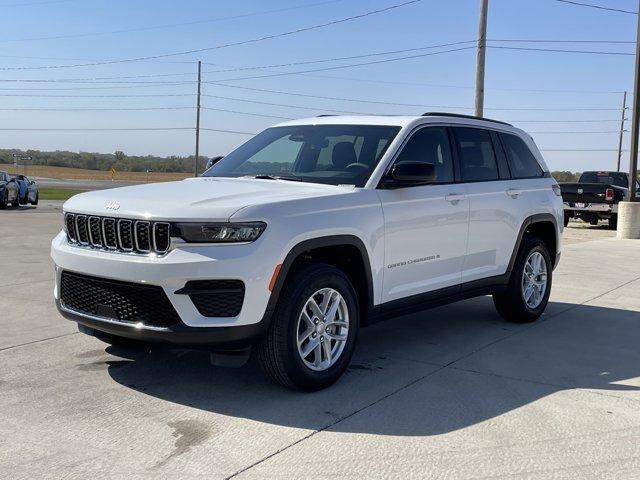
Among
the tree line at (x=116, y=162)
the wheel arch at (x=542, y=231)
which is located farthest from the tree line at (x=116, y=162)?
the wheel arch at (x=542, y=231)

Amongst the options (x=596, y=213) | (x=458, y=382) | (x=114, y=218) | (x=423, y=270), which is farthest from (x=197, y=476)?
(x=596, y=213)

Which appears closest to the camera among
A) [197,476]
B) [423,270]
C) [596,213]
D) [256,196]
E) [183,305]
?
[197,476]

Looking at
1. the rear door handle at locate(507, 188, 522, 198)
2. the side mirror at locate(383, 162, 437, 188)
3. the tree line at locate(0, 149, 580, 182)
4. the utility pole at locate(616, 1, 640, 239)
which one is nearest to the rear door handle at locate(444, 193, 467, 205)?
the side mirror at locate(383, 162, 437, 188)

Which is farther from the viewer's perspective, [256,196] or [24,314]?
[24,314]

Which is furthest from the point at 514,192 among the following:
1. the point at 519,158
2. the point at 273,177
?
the point at 273,177

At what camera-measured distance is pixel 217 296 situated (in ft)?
14.1

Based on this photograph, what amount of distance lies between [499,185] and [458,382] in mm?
2279

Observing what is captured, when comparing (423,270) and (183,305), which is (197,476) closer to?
(183,305)

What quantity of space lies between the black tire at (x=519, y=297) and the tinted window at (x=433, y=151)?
1.46 metres

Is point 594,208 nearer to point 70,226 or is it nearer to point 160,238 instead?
point 70,226

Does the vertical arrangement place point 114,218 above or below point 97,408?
above

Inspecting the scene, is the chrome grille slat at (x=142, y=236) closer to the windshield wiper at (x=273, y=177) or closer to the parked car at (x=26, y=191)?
the windshield wiper at (x=273, y=177)

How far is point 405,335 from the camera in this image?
6594 mm

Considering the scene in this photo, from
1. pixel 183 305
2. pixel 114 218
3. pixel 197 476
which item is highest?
pixel 114 218
